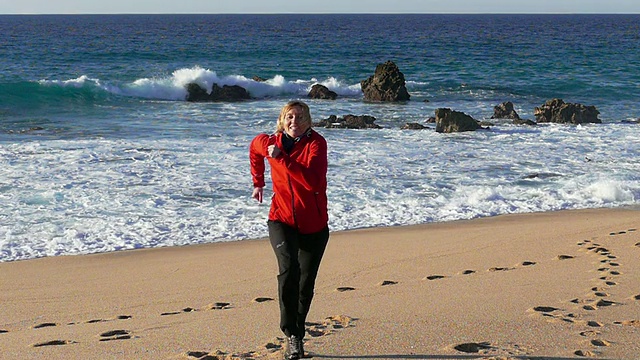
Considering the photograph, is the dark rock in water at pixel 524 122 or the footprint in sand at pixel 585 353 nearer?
the footprint in sand at pixel 585 353

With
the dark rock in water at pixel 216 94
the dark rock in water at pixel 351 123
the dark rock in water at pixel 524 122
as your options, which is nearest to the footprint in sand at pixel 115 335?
the dark rock in water at pixel 351 123

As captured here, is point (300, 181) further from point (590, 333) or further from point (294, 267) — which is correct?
point (590, 333)

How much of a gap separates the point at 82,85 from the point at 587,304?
87.0ft

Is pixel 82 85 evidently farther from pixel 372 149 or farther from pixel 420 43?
pixel 420 43

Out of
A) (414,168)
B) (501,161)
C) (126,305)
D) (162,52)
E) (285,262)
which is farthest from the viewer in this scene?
(162,52)

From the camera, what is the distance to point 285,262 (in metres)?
4.77

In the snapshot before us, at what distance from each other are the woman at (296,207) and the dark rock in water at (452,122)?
1484 cm

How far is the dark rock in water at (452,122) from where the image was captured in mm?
19375

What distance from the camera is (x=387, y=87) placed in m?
28.4

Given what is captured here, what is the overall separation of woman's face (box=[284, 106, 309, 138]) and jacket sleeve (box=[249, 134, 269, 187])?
151mm

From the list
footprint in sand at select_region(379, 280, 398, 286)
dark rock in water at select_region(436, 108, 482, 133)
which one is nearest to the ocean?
dark rock in water at select_region(436, 108, 482, 133)

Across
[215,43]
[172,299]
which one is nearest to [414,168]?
[172,299]

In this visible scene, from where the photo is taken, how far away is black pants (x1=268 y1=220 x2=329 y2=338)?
4777 mm

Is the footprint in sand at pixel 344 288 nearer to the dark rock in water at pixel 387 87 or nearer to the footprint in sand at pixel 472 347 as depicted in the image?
the footprint in sand at pixel 472 347
